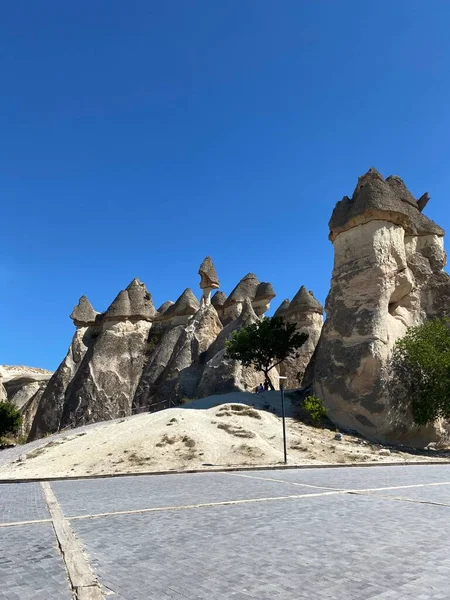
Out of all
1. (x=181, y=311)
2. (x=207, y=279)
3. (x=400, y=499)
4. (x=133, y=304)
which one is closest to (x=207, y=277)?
(x=207, y=279)

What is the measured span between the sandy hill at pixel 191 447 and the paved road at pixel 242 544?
5986 mm

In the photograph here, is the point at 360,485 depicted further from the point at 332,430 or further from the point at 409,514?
the point at 332,430

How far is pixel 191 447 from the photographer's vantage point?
1568 centimetres

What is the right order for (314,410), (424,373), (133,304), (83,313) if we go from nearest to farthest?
1. (314,410)
2. (424,373)
3. (133,304)
4. (83,313)

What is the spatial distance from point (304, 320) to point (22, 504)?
3267 centimetres

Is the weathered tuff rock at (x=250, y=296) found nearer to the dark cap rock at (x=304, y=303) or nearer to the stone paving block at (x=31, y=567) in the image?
the dark cap rock at (x=304, y=303)

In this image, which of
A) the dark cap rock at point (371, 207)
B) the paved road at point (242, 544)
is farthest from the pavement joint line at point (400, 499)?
the dark cap rock at point (371, 207)

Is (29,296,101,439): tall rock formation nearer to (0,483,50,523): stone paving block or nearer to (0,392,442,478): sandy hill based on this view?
(0,392,442,478): sandy hill

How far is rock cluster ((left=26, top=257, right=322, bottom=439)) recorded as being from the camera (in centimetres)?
3284

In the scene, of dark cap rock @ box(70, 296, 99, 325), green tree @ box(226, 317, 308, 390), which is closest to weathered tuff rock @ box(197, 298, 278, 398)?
green tree @ box(226, 317, 308, 390)

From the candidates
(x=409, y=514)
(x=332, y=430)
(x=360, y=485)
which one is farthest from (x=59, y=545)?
(x=332, y=430)

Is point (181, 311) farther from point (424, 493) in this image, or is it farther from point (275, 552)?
point (275, 552)

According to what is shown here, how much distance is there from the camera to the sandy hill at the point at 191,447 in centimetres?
1443

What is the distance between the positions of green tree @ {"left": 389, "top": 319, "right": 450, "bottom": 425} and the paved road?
12189 mm
